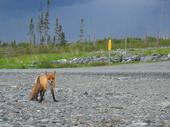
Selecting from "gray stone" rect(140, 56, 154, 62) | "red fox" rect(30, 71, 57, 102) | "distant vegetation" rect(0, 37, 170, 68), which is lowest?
"red fox" rect(30, 71, 57, 102)

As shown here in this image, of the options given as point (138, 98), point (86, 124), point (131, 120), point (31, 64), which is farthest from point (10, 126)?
point (31, 64)

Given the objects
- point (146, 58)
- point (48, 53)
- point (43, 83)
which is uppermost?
point (48, 53)

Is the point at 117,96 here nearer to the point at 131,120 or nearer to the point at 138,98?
the point at 138,98

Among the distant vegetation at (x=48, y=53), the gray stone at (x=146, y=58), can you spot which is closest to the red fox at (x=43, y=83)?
the distant vegetation at (x=48, y=53)

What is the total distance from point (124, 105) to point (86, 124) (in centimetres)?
493

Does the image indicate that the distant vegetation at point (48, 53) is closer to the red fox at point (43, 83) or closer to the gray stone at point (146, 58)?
the gray stone at point (146, 58)

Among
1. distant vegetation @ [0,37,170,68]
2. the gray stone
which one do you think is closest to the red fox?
distant vegetation @ [0,37,170,68]

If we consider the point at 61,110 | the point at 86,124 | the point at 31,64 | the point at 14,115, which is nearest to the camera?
the point at 86,124

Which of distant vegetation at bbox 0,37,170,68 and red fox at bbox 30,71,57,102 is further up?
distant vegetation at bbox 0,37,170,68

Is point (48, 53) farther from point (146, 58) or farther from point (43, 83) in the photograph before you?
point (43, 83)

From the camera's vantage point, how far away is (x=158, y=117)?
553 inches

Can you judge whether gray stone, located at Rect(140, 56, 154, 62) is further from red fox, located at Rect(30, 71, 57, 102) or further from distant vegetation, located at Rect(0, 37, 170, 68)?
red fox, located at Rect(30, 71, 57, 102)

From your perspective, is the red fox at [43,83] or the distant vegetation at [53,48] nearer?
the red fox at [43,83]

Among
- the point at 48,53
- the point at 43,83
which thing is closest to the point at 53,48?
the point at 48,53
